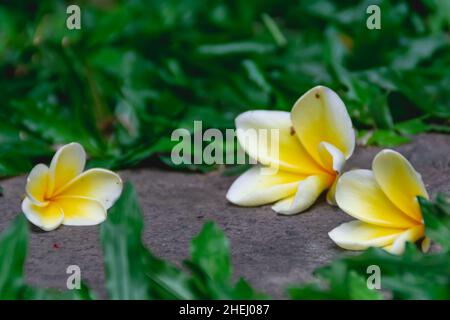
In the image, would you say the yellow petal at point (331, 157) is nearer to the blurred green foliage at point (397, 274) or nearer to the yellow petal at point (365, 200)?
the yellow petal at point (365, 200)

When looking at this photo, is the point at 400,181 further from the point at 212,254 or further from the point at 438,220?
the point at 212,254

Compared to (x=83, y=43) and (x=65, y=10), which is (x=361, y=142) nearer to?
(x=83, y=43)

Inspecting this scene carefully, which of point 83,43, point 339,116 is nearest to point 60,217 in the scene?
point 339,116

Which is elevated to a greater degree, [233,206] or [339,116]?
[339,116]

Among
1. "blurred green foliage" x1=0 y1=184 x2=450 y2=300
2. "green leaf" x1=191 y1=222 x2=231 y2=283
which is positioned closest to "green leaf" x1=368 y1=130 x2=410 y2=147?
"blurred green foliage" x1=0 y1=184 x2=450 y2=300

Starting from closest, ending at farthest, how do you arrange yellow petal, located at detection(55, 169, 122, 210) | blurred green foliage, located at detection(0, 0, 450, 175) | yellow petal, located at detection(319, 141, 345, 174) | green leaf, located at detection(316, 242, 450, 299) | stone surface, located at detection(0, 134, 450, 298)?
green leaf, located at detection(316, 242, 450, 299), stone surface, located at detection(0, 134, 450, 298), yellow petal, located at detection(319, 141, 345, 174), yellow petal, located at detection(55, 169, 122, 210), blurred green foliage, located at detection(0, 0, 450, 175)

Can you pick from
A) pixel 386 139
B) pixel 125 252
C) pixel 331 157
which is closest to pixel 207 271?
pixel 125 252

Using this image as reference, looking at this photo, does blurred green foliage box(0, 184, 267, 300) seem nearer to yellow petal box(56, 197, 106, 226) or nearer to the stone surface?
the stone surface
